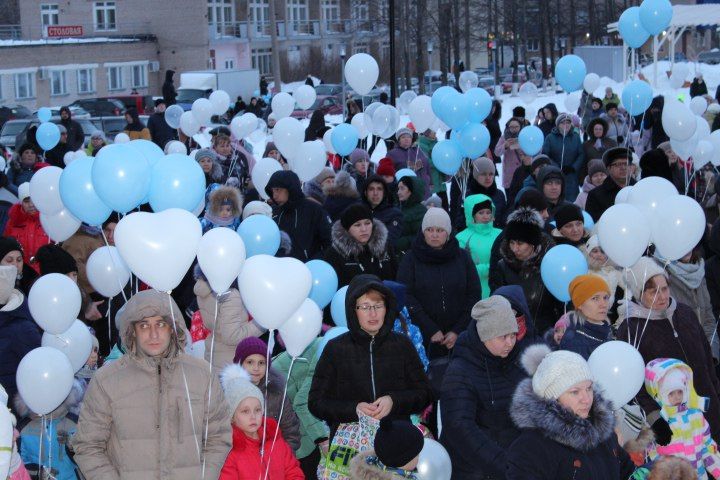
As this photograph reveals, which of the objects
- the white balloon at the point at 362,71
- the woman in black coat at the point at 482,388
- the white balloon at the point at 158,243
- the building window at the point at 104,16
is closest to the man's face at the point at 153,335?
the white balloon at the point at 158,243

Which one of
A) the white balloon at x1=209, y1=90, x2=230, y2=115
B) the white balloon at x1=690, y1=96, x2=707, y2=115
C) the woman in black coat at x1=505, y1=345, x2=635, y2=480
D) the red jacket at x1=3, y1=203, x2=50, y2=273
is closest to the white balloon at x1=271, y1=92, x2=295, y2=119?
the white balloon at x1=209, y1=90, x2=230, y2=115

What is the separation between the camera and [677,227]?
6387mm

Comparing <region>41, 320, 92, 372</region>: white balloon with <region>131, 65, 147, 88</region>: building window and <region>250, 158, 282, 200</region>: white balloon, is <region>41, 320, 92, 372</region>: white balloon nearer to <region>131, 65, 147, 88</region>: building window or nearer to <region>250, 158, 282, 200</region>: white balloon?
<region>250, 158, 282, 200</region>: white balloon

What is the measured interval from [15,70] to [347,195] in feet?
123

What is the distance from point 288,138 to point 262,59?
5019cm

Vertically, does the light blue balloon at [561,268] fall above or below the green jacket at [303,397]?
above

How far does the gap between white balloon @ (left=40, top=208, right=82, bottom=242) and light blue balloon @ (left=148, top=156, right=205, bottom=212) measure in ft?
7.52

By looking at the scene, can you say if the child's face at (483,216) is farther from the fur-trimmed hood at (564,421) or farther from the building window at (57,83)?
the building window at (57,83)

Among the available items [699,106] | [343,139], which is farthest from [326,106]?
[343,139]

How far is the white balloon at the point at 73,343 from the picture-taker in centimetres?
601

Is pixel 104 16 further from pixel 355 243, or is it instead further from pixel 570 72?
pixel 355 243

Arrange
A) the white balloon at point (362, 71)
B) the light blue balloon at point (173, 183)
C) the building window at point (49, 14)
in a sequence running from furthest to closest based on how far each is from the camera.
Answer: the building window at point (49, 14) → the white balloon at point (362, 71) → the light blue balloon at point (173, 183)

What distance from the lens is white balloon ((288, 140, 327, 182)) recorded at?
33.9 ft

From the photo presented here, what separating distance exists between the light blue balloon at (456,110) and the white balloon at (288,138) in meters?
1.51
